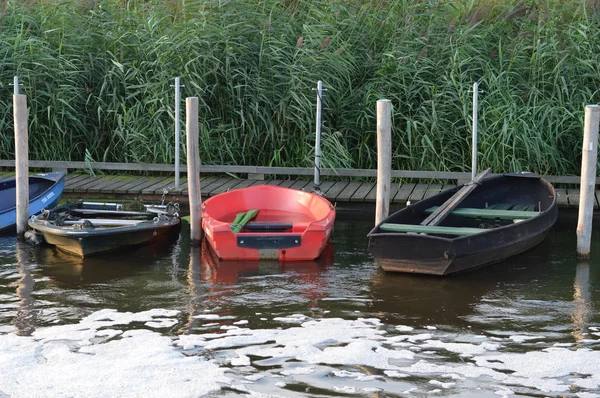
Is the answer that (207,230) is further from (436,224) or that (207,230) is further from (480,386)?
(480,386)

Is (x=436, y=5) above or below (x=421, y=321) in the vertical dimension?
above

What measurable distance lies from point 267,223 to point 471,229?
2.11 meters

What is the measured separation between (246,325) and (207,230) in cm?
250


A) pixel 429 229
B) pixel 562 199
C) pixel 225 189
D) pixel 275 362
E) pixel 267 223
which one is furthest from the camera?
pixel 225 189

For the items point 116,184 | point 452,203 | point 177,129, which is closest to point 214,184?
point 177,129

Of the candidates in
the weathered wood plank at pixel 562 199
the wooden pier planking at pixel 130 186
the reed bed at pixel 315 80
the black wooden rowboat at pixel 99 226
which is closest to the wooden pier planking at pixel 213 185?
the reed bed at pixel 315 80

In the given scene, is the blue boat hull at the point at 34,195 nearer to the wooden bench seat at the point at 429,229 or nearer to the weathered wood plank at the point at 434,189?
the wooden bench seat at the point at 429,229

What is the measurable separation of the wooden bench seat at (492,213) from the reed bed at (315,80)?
1958 millimetres

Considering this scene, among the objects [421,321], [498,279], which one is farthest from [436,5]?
[421,321]

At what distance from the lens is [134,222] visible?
36.0ft

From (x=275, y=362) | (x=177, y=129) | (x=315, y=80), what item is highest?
(x=315, y=80)

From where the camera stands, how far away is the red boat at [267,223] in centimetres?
1032

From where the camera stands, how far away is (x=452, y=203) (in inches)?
432

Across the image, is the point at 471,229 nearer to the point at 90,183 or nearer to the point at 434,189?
the point at 434,189
